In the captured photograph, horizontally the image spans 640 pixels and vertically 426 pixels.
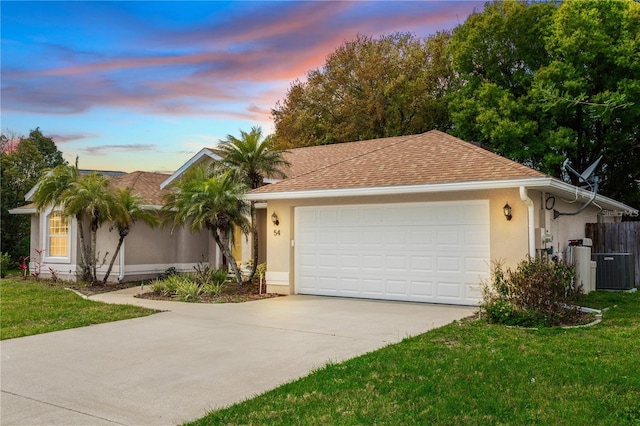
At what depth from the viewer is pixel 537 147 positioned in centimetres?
2206

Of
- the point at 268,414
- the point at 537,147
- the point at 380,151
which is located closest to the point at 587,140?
the point at 537,147

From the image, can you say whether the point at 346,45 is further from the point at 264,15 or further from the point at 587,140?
the point at 264,15

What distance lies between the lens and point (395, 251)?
1181 cm

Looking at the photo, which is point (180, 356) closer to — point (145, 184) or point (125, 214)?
point (125, 214)

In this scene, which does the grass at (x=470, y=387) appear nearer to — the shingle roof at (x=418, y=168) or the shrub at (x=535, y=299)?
the shrub at (x=535, y=299)

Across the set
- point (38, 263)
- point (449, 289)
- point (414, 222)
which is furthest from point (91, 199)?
point (449, 289)

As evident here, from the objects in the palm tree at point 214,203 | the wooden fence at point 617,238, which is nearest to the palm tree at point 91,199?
the palm tree at point 214,203

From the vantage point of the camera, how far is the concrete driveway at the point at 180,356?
4.94 metres

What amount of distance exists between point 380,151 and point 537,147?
10.6m

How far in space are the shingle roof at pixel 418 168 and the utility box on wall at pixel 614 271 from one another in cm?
480

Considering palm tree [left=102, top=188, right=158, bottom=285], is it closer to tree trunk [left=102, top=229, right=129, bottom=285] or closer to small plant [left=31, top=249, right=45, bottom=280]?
tree trunk [left=102, top=229, right=129, bottom=285]

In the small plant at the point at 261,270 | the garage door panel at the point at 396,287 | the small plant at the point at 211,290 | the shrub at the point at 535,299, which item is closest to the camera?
the shrub at the point at 535,299

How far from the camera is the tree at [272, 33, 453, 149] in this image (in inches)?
1121

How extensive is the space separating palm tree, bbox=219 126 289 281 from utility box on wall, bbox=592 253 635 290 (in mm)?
9261
